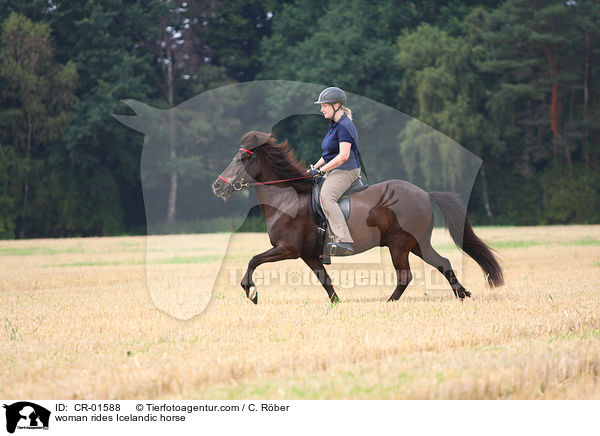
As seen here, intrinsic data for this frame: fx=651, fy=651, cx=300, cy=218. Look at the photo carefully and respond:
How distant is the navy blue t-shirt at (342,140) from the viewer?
26.4 ft

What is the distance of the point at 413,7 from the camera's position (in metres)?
49.8

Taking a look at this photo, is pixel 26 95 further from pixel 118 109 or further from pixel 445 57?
pixel 445 57

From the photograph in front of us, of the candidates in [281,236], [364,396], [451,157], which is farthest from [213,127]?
[451,157]

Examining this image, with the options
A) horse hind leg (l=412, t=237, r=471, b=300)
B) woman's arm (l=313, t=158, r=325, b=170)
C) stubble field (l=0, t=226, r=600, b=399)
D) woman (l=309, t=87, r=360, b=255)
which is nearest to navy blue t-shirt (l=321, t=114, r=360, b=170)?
woman (l=309, t=87, r=360, b=255)

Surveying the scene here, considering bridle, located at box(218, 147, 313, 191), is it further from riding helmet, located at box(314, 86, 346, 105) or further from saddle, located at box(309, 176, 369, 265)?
riding helmet, located at box(314, 86, 346, 105)

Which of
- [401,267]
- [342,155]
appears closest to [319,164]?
[342,155]

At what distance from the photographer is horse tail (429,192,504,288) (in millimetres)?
9311

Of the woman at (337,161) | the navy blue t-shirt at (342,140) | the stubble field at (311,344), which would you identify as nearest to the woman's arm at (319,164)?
the woman at (337,161)

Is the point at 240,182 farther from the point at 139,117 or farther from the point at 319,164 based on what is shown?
the point at 139,117

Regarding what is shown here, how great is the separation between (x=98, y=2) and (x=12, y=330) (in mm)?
40681

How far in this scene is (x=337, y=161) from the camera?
8.02 meters

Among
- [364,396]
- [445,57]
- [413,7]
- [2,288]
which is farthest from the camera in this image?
[413,7]
